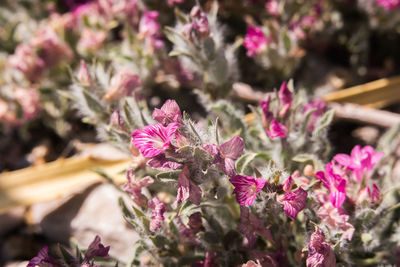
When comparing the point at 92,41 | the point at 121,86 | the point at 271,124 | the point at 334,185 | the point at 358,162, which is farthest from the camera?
the point at 92,41

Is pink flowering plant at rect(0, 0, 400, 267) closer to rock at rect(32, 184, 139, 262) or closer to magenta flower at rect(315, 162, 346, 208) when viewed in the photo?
magenta flower at rect(315, 162, 346, 208)

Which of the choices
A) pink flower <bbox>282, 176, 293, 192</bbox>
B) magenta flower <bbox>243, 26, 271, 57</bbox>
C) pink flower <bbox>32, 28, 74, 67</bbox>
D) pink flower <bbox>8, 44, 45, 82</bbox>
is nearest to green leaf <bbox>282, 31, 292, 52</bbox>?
magenta flower <bbox>243, 26, 271, 57</bbox>

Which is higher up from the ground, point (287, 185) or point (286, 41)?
point (286, 41)

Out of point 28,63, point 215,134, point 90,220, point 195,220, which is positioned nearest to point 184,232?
point 195,220

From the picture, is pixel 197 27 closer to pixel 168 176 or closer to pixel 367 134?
pixel 168 176

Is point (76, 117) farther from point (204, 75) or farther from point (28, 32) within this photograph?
point (204, 75)
